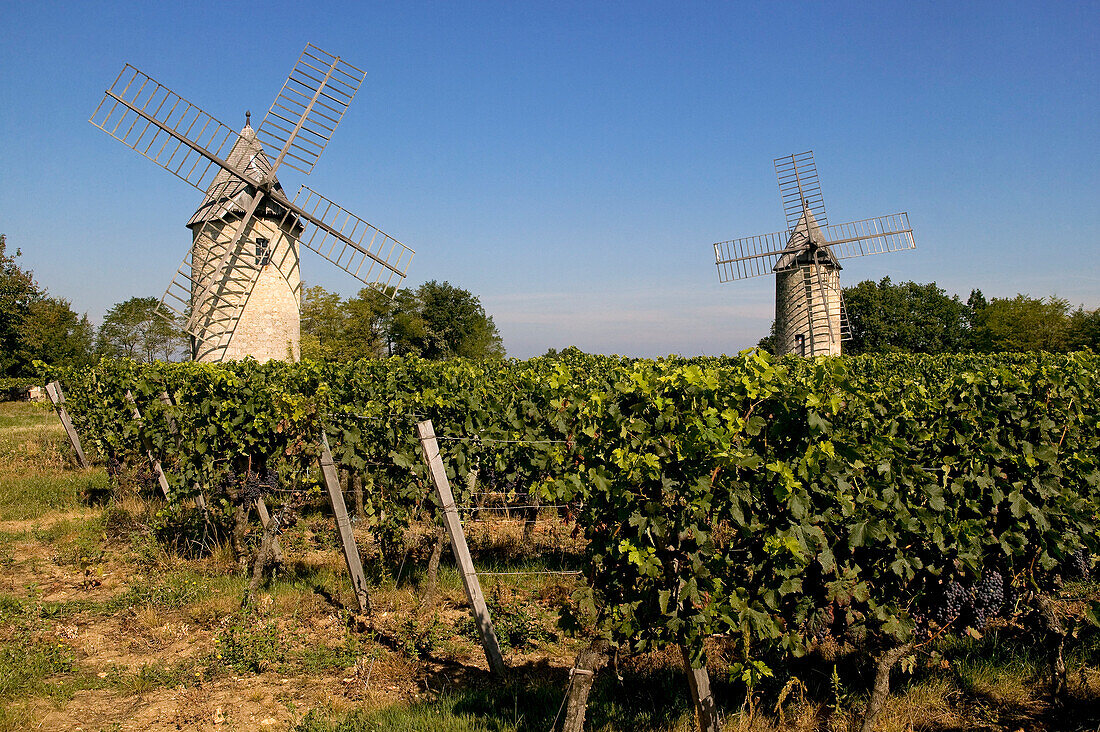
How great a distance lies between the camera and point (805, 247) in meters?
27.0

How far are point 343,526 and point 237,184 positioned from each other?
1405cm

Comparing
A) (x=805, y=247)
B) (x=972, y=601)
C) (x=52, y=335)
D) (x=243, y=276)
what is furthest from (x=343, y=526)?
(x=52, y=335)

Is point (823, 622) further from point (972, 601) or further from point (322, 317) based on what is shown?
point (322, 317)

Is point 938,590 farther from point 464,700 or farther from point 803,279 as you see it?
point 803,279

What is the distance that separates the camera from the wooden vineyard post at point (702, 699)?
134 inches

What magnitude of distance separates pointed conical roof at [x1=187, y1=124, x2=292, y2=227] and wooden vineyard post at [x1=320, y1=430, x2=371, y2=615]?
13110 millimetres

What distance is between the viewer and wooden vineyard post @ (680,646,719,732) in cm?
341

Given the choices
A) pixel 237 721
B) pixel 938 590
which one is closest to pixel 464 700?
pixel 237 721

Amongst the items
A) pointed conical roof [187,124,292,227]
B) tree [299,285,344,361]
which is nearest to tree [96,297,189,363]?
tree [299,285,344,361]

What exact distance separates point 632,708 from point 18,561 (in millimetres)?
7052

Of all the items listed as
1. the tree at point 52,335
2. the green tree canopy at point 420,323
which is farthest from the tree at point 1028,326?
the tree at point 52,335

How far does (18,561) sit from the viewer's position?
7.34 m

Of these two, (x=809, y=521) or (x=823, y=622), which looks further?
(x=823, y=622)

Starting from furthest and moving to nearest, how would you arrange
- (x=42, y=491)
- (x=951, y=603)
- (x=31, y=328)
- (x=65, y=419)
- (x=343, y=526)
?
(x=31, y=328) < (x=65, y=419) < (x=42, y=491) < (x=343, y=526) < (x=951, y=603)
